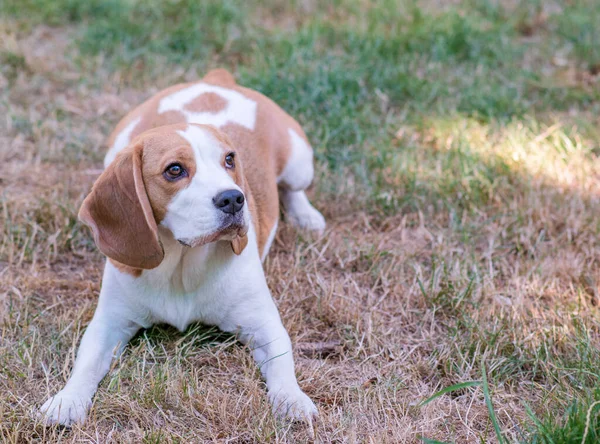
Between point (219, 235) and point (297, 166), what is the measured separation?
1.55 meters

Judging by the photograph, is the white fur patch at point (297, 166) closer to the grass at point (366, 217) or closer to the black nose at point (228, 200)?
the grass at point (366, 217)

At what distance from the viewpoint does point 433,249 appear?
4242 mm

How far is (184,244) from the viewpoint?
306 cm

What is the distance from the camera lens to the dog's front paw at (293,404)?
300cm

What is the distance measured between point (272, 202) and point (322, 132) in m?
1.41

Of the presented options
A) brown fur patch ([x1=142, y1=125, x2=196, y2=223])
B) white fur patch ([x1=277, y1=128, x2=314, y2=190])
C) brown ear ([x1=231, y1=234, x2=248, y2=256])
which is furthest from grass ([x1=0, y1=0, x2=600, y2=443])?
brown fur patch ([x1=142, y1=125, x2=196, y2=223])

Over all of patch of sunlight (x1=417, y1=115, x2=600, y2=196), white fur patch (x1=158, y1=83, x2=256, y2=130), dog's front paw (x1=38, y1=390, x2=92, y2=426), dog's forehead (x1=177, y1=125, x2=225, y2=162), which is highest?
dog's forehead (x1=177, y1=125, x2=225, y2=162)

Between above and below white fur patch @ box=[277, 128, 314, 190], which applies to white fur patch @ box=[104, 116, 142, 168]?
above

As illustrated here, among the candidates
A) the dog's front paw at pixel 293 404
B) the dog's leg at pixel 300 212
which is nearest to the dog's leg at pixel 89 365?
the dog's front paw at pixel 293 404

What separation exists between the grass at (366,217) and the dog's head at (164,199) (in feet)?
1.78

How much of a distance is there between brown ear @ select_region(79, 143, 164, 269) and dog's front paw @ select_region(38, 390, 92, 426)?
55 cm

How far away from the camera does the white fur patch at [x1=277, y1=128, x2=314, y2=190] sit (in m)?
4.47

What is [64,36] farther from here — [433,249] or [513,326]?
[513,326]

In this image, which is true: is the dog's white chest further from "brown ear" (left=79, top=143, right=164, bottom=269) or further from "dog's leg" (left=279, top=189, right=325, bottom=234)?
"dog's leg" (left=279, top=189, right=325, bottom=234)
